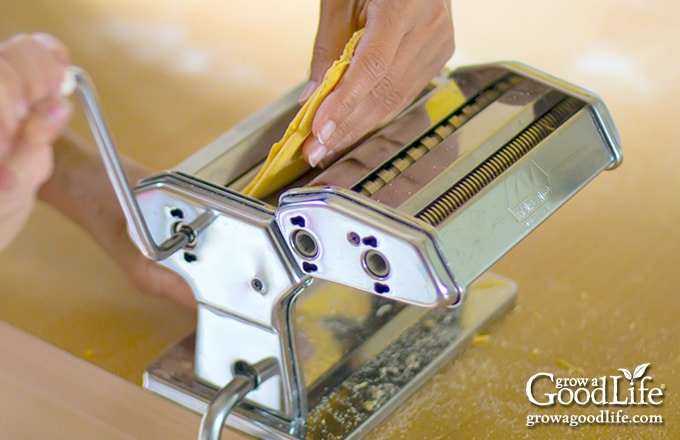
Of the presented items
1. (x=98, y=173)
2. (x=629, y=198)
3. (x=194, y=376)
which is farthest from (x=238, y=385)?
(x=629, y=198)

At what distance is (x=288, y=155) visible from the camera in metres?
0.83

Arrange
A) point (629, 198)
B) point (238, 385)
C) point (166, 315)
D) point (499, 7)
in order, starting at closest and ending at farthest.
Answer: point (238, 385), point (166, 315), point (629, 198), point (499, 7)

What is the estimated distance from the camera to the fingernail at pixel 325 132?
84 centimetres

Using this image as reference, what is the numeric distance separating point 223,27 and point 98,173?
476 mm

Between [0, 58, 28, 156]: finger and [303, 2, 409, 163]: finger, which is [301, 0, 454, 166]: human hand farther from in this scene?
[0, 58, 28, 156]: finger

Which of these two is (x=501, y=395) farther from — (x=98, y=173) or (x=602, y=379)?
(x=98, y=173)

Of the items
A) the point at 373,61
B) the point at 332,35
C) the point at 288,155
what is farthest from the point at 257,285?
the point at 332,35

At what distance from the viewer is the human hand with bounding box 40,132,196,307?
1.10 m

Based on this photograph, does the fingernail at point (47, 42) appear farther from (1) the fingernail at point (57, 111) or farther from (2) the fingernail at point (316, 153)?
(2) the fingernail at point (316, 153)

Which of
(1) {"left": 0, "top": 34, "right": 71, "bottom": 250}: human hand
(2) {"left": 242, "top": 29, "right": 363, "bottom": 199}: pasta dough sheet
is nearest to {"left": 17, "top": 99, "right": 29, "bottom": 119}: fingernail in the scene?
(1) {"left": 0, "top": 34, "right": 71, "bottom": 250}: human hand

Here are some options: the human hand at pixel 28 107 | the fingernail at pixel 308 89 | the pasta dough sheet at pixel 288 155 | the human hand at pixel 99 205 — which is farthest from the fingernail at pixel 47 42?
the human hand at pixel 99 205

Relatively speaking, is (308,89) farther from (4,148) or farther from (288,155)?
(4,148)

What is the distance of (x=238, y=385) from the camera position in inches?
33.9

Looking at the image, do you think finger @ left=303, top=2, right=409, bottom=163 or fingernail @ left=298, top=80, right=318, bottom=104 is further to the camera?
fingernail @ left=298, top=80, right=318, bottom=104
